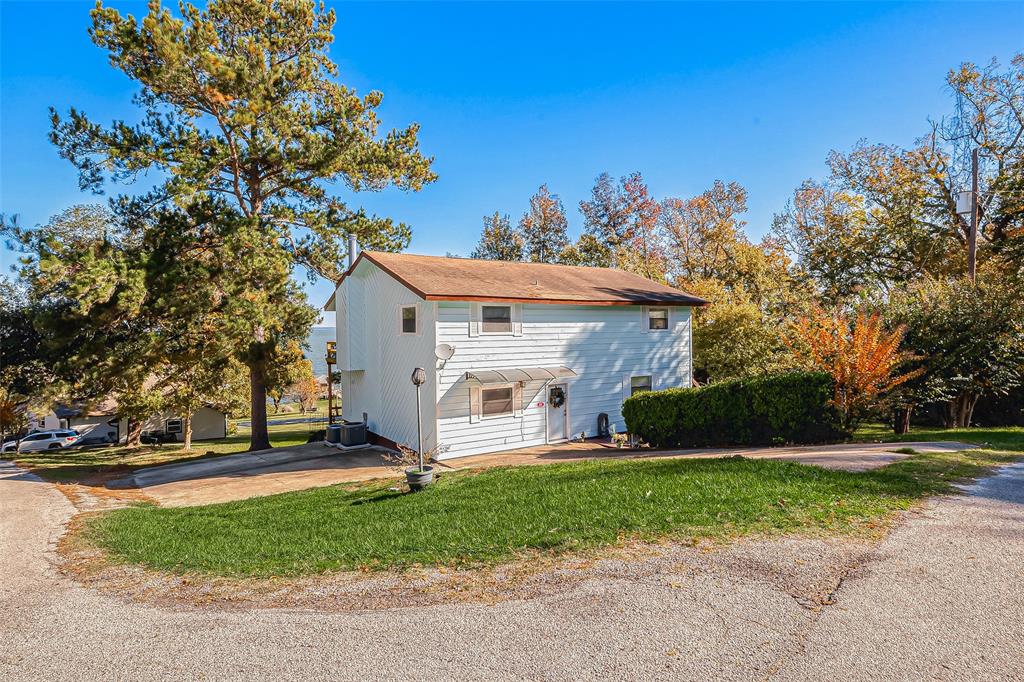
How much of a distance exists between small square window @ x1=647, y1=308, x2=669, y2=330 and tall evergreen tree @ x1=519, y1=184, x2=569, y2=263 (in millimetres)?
18979

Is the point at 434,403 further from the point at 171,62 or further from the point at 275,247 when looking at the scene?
the point at 171,62

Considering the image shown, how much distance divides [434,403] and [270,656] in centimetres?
996

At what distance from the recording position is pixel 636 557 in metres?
5.09

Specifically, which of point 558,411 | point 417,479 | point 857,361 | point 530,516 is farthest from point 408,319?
point 857,361

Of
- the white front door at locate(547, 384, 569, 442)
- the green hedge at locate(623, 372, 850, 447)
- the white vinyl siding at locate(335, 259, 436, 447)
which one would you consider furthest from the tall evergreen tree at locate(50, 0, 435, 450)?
the green hedge at locate(623, 372, 850, 447)

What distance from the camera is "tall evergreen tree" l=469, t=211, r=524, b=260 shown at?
3597cm

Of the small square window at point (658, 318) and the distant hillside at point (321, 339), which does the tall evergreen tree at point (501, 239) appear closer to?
the distant hillside at point (321, 339)

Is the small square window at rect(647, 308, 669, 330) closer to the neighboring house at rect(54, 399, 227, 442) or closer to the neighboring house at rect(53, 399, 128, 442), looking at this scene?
the neighboring house at rect(54, 399, 227, 442)

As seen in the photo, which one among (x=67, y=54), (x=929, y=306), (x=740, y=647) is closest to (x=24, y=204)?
(x=67, y=54)

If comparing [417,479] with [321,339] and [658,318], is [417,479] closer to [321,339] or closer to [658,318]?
[658,318]

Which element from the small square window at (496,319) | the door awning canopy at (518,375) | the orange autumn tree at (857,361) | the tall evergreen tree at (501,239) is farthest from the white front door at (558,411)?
the tall evergreen tree at (501,239)

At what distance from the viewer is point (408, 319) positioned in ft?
49.4

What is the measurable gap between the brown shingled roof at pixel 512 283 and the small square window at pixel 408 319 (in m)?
0.97

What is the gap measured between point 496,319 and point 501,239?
22273 millimetres
